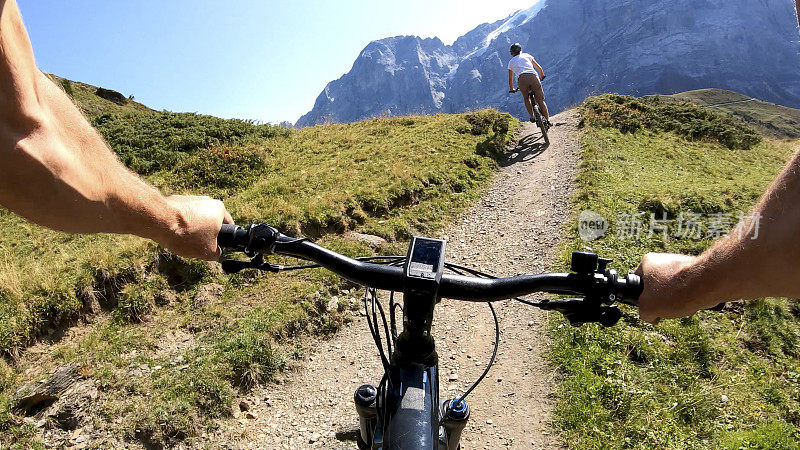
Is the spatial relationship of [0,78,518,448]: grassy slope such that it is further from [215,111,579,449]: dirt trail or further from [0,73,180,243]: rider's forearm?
[0,73,180,243]: rider's forearm

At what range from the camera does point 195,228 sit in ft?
5.62

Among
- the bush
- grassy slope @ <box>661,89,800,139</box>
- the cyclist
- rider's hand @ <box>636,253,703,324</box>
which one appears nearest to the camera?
rider's hand @ <box>636,253,703,324</box>

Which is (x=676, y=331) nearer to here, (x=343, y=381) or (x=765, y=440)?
(x=765, y=440)

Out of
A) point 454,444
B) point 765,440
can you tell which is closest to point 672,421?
point 765,440

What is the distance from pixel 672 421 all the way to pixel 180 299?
658 cm

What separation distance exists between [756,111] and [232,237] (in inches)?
5822

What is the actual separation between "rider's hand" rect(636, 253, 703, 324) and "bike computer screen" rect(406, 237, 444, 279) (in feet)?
2.65

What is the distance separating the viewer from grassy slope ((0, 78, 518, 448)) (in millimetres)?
4835

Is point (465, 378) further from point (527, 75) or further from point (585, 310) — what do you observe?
point (527, 75)

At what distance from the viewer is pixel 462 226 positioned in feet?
31.7

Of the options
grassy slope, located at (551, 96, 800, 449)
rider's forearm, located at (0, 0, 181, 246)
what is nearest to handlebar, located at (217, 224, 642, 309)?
rider's forearm, located at (0, 0, 181, 246)

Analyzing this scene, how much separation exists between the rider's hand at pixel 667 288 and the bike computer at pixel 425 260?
0.81 metres

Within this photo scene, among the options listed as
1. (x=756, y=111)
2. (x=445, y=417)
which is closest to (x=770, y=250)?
(x=445, y=417)

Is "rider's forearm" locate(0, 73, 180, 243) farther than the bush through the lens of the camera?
No
